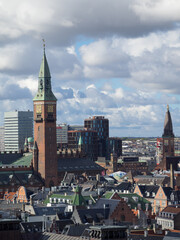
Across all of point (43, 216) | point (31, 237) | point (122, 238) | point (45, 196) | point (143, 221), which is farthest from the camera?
point (45, 196)

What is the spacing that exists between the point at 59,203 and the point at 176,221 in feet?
82.8

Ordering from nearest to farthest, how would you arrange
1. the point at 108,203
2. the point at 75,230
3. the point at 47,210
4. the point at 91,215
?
the point at 75,230
the point at 91,215
the point at 47,210
the point at 108,203

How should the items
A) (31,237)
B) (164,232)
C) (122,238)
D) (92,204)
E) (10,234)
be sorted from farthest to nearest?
(92,204) → (164,232) → (31,237) → (10,234) → (122,238)

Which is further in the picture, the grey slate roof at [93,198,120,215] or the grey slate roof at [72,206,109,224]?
the grey slate roof at [93,198,120,215]

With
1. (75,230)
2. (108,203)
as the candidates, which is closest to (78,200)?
(108,203)

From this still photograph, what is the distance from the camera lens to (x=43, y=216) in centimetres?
13750

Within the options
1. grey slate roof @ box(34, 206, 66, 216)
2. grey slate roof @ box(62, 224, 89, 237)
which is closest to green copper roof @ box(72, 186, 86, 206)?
grey slate roof @ box(34, 206, 66, 216)

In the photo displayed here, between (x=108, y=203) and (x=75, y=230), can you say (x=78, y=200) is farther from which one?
(x=75, y=230)

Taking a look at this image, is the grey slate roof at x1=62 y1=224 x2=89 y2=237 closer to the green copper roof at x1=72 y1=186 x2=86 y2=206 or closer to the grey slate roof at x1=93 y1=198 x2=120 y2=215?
the grey slate roof at x1=93 y1=198 x2=120 y2=215

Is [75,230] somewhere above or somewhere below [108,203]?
below

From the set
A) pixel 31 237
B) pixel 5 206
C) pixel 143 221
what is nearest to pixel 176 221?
pixel 143 221

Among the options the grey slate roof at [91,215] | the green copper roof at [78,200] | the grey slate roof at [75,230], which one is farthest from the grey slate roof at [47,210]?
the grey slate roof at [75,230]

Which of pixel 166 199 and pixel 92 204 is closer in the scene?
pixel 92 204

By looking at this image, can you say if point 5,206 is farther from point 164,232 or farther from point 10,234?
point 10,234
